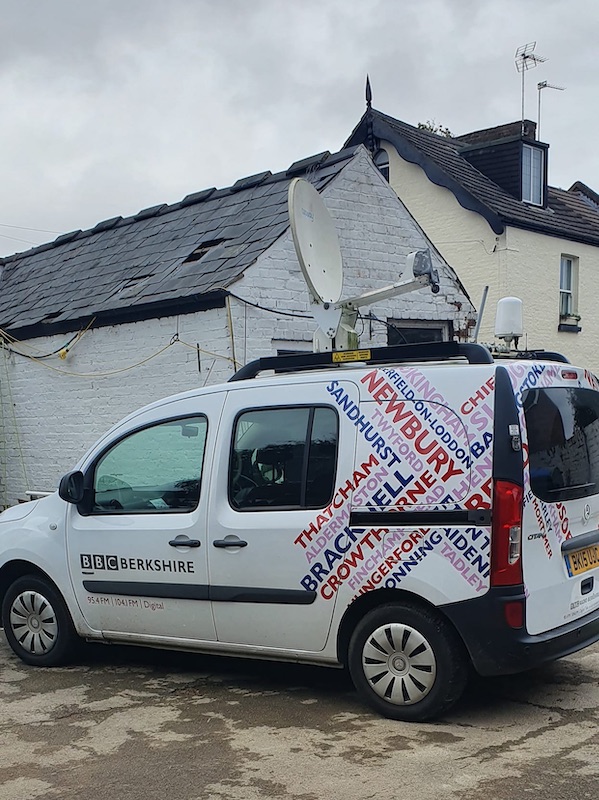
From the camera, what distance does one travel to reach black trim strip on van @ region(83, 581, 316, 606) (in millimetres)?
5070

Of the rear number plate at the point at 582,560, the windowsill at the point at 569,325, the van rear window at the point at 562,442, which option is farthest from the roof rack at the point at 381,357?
the windowsill at the point at 569,325

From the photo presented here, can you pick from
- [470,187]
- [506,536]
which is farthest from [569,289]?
[506,536]

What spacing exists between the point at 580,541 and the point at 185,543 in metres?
2.21

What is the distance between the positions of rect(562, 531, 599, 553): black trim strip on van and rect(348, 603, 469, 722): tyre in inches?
30.7

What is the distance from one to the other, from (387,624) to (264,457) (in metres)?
1.18

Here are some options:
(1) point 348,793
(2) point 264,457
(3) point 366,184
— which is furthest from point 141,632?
(3) point 366,184

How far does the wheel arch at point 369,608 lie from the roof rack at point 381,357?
1.25m

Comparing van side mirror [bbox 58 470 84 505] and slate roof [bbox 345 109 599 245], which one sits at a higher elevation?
slate roof [bbox 345 109 599 245]

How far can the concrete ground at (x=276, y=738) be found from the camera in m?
3.98

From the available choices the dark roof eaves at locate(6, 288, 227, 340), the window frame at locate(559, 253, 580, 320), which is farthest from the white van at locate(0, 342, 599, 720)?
the window frame at locate(559, 253, 580, 320)

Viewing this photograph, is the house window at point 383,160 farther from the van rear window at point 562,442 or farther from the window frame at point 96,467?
the van rear window at point 562,442

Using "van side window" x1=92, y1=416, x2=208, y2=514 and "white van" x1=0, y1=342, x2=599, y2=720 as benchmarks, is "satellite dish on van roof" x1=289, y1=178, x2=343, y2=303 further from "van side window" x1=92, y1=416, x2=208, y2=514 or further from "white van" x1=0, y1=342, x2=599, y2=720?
"van side window" x1=92, y1=416, x2=208, y2=514

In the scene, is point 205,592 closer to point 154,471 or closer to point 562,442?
point 154,471

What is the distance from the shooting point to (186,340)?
33.1ft
